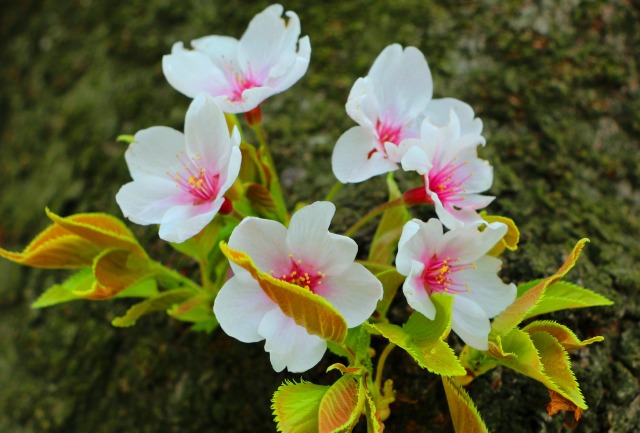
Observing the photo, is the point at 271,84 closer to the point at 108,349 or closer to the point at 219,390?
the point at 219,390

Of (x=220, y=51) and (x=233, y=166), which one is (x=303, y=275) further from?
(x=220, y=51)

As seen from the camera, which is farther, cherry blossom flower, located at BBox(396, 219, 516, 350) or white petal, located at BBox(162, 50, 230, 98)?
white petal, located at BBox(162, 50, 230, 98)

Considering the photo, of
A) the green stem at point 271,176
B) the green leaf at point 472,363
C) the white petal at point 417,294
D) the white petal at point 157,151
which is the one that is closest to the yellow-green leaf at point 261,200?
the green stem at point 271,176

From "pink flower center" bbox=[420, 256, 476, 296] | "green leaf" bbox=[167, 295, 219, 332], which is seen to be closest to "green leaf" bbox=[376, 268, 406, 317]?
"pink flower center" bbox=[420, 256, 476, 296]

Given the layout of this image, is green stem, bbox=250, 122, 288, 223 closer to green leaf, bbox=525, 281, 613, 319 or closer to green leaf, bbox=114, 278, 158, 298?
green leaf, bbox=114, 278, 158, 298

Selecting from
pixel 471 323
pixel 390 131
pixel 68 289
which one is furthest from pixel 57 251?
pixel 471 323

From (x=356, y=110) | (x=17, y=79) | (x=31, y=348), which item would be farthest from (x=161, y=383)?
(x=17, y=79)

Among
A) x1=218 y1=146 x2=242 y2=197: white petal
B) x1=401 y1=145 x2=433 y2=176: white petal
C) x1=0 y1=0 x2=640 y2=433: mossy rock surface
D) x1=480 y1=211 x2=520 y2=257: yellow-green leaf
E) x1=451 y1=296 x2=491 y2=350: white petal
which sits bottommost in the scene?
x1=0 y1=0 x2=640 y2=433: mossy rock surface
